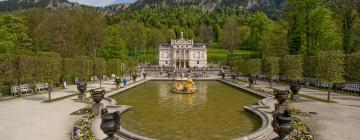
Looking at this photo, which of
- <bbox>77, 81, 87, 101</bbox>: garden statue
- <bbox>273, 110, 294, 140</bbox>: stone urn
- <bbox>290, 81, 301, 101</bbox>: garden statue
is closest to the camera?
<bbox>273, 110, 294, 140</bbox>: stone urn

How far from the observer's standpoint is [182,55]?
11644 centimetres

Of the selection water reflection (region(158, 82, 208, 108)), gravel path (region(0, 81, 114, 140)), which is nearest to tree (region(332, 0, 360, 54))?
water reflection (region(158, 82, 208, 108))

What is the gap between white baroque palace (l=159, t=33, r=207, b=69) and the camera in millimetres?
115688

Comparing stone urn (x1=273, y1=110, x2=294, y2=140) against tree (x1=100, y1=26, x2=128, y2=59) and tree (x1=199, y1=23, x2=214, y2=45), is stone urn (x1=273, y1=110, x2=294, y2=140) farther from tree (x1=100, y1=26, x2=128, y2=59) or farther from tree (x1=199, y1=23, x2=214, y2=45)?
tree (x1=199, y1=23, x2=214, y2=45)

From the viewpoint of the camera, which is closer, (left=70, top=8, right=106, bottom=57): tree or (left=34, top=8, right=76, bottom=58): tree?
(left=34, top=8, right=76, bottom=58): tree

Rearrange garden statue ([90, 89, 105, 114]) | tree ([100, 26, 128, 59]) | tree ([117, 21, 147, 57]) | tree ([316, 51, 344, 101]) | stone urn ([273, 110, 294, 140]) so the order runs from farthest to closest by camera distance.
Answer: tree ([117, 21, 147, 57])
tree ([100, 26, 128, 59])
tree ([316, 51, 344, 101])
garden statue ([90, 89, 105, 114])
stone urn ([273, 110, 294, 140])

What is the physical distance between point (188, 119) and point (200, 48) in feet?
319

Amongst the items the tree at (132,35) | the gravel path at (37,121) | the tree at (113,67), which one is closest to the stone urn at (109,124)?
the gravel path at (37,121)

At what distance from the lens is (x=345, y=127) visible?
1577cm

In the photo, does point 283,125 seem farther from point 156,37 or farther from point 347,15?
point 156,37

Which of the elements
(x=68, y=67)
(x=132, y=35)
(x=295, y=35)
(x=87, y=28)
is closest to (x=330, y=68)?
(x=295, y=35)

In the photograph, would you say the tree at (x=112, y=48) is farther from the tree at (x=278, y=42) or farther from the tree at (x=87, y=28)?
the tree at (x=278, y=42)

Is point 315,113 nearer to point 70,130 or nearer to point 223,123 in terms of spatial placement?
point 223,123

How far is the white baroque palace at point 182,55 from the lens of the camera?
380 feet
